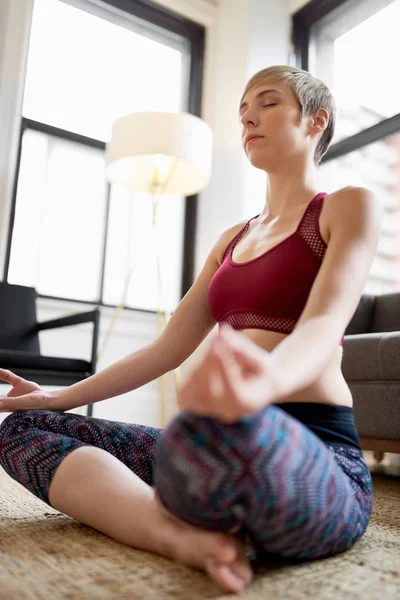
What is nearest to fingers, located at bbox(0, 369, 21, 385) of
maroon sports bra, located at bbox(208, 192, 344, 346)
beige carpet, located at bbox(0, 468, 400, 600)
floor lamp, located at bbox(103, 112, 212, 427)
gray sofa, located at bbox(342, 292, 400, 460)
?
beige carpet, located at bbox(0, 468, 400, 600)

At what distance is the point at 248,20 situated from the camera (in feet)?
10.5

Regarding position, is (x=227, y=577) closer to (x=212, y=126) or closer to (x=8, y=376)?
(x=8, y=376)

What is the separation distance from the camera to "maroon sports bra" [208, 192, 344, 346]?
76 cm

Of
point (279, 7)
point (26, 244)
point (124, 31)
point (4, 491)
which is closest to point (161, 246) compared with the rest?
point (26, 244)

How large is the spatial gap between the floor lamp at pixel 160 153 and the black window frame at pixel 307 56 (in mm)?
688

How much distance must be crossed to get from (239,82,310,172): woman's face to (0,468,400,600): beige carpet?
0.63 m

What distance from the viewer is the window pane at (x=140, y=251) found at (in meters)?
3.03

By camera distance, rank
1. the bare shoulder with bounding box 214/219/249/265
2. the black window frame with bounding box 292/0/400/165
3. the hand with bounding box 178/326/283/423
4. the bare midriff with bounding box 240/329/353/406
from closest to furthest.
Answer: the hand with bounding box 178/326/283/423 < the bare midriff with bounding box 240/329/353/406 < the bare shoulder with bounding box 214/219/249/265 < the black window frame with bounding box 292/0/400/165

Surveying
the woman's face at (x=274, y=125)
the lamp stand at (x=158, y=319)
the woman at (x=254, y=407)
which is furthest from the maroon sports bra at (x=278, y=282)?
the lamp stand at (x=158, y=319)

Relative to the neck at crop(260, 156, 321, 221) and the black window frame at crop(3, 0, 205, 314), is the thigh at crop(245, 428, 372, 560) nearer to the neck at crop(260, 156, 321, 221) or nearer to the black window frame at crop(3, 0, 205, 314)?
the neck at crop(260, 156, 321, 221)

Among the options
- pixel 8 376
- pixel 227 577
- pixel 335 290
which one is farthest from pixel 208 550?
pixel 8 376

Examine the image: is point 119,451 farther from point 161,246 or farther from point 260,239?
point 161,246

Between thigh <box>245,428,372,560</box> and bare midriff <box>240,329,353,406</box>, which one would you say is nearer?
thigh <box>245,428,372,560</box>

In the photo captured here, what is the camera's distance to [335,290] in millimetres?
618
